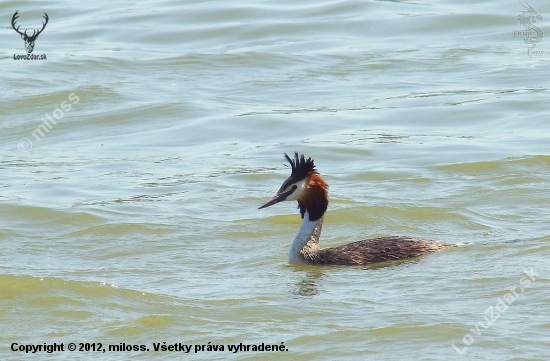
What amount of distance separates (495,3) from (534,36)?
4.05m

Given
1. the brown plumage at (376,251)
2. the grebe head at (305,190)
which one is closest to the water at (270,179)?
the brown plumage at (376,251)

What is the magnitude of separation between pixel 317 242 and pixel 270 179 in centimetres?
338

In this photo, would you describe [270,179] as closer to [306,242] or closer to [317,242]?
[317,242]

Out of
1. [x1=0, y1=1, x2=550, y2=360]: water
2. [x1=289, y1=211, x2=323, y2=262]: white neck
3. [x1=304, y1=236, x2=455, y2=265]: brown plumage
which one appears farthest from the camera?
[x1=289, y1=211, x2=323, y2=262]: white neck

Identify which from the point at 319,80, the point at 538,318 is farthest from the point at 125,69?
the point at 538,318

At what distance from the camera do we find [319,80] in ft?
68.3

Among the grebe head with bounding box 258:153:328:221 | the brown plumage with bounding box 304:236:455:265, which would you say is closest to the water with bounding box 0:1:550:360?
the brown plumage with bounding box 304:236:455:265

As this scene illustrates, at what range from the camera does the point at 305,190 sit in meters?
11.3

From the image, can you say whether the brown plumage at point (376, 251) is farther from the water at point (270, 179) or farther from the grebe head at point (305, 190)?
the grebe head at point (305, 190)

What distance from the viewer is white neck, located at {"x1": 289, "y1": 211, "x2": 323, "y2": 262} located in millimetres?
11070

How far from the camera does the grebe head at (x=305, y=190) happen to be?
438 inches

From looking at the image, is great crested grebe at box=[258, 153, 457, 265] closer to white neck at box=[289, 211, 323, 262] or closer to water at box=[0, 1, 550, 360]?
white neck at box=[289, 211, 323, 262]

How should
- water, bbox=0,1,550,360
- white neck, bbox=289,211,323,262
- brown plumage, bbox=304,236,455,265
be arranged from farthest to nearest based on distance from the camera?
white neck, bbox=289,211,323,262 → brown plumage, bbox=304,236,455,265 → water, bbox=0,1,550,360

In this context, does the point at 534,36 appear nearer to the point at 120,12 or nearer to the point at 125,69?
the point at 125,69
